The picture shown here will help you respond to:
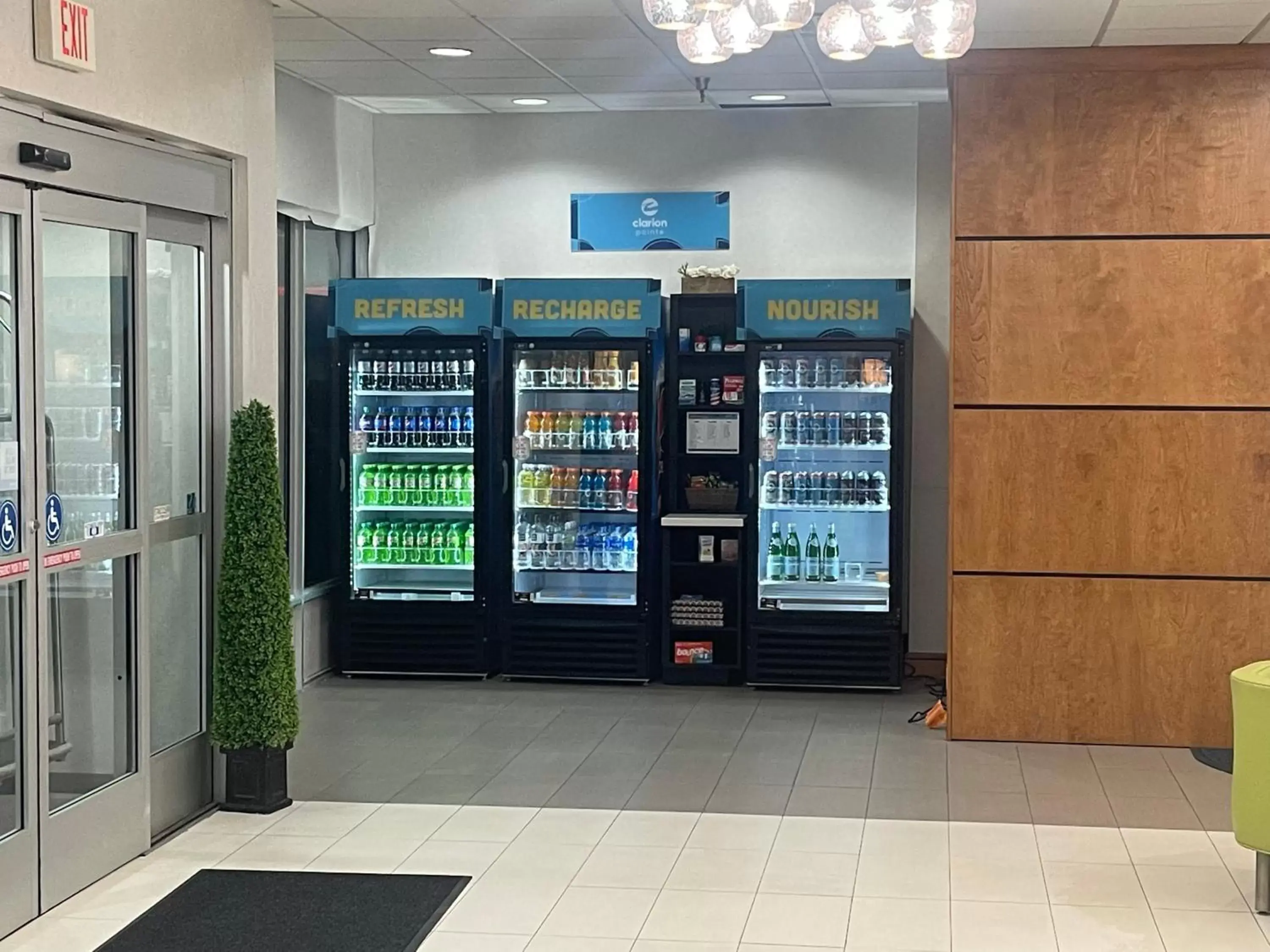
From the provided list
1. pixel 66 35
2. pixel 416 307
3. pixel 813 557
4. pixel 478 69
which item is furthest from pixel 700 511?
pixel 66 35

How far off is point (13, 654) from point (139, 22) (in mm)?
2119

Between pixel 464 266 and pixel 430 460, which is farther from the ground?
pixel 464 266

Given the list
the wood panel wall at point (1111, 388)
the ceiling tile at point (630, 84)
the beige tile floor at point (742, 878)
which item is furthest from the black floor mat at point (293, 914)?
the ceiling tile at point (630, 84)

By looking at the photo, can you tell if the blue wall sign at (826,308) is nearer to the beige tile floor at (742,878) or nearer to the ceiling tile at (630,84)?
the ceiling tile at (630,84)

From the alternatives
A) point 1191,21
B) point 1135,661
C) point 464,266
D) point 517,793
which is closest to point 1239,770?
point 1135,661

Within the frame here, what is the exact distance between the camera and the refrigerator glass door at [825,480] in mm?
8445

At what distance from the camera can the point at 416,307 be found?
8.65m

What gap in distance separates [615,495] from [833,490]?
3.93ft

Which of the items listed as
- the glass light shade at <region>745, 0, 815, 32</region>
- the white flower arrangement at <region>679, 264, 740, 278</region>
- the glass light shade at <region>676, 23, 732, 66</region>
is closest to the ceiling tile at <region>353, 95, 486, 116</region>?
the white flower arrangement at <region>679, 264, 740, 278</region>

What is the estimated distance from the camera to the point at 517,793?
249 inches

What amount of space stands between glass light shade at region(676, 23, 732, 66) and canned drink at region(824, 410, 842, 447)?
3869 mm

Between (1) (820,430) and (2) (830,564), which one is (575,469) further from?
(2) (830,564)

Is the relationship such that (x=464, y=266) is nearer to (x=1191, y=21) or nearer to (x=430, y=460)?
(x=430, y=460)

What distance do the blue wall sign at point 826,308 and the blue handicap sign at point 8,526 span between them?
4.60 meters
